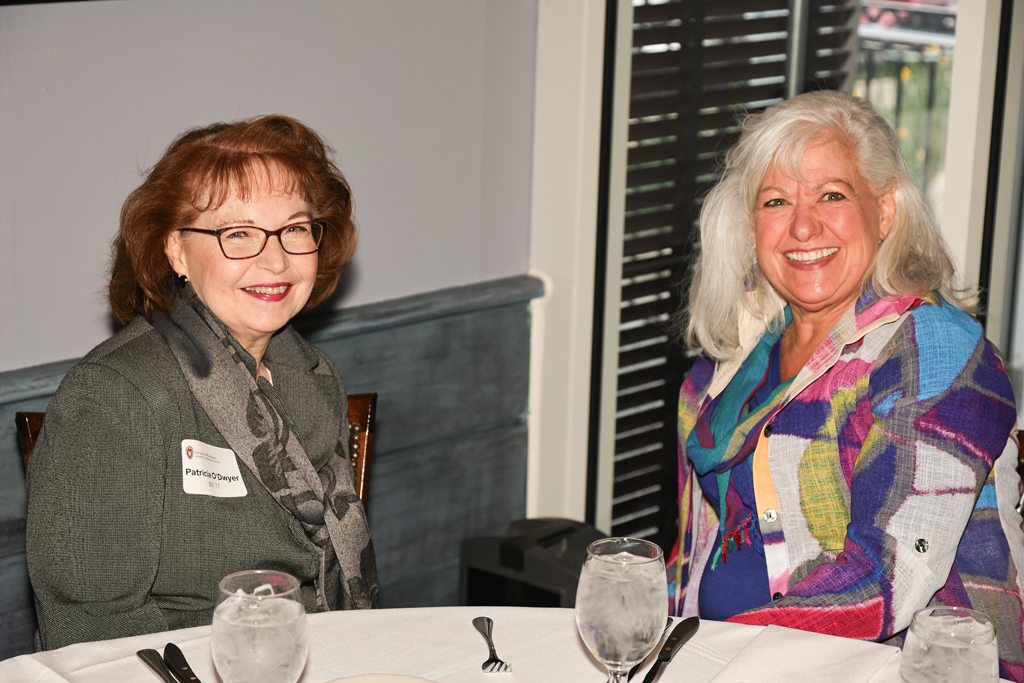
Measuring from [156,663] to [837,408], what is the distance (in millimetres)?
1075

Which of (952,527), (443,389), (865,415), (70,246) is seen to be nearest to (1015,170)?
(865,415)

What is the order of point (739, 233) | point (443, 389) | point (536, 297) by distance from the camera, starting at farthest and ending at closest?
1. point (536, 297)
2. point (443, 389)
3. point (739, 233)

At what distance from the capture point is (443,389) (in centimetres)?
266

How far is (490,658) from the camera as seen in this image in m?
1.16

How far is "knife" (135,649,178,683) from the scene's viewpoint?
1.08 metres

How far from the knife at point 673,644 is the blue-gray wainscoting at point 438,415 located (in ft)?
4.41

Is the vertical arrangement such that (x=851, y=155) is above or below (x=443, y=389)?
above

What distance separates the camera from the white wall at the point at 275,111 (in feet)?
6.28

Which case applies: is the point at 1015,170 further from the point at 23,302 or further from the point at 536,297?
the point at 23,302

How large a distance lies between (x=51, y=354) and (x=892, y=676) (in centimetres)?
163

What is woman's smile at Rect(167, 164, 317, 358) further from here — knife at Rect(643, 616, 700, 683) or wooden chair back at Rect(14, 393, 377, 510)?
knife at Rect(643, 616, 700, 683)

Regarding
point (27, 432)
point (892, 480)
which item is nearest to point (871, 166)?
point (892, 480)

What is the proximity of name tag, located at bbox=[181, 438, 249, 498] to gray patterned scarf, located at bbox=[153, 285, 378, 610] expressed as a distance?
0.02 meters

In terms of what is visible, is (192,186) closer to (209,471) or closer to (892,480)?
(209,471)
